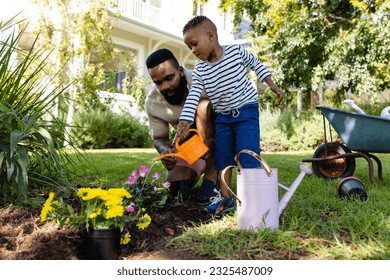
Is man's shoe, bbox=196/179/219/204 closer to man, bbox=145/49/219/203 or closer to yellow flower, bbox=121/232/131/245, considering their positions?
man, bbox=145/49/219/203

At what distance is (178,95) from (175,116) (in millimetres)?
161

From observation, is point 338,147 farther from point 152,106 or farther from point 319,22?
point 319,22

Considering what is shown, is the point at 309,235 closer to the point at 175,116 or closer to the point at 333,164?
the point at 175,116

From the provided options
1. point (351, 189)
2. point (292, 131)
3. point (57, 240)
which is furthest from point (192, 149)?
point (292, 131)

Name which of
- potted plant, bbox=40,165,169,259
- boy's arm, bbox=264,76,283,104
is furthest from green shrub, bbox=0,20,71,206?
boy's arm, bbox=264,76,283,104

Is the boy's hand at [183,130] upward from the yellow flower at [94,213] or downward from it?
upward

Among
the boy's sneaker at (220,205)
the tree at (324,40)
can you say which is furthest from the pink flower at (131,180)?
the tree at (324,40)

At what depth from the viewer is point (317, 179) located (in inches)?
152

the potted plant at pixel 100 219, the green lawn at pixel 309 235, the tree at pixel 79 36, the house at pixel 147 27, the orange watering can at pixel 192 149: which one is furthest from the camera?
the house at pixel 147 27

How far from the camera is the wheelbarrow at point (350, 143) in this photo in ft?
12.3

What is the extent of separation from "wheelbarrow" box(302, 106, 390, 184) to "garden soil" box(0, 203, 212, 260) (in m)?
2.02

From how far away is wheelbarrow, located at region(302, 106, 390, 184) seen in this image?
3.74 metres

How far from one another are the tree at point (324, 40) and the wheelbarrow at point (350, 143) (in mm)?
3710

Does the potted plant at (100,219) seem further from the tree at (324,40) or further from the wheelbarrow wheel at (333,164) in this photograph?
the tree at (324,40)
